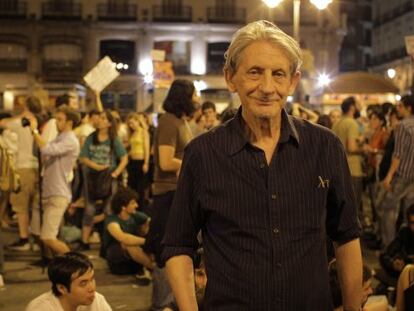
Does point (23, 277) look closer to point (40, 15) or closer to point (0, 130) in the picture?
point (0, 130)

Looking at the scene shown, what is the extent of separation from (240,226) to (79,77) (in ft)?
153

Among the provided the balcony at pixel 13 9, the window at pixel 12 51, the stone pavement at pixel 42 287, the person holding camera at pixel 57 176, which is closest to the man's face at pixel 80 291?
the stone pavement at pixel 42 287

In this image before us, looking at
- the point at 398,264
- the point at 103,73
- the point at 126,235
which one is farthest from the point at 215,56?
the point at 398,264

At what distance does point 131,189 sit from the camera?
9.80m

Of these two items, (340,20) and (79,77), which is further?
(340,20)

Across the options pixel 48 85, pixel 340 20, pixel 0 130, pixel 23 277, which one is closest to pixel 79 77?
pixel 48 85

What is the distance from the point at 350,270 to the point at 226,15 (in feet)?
165

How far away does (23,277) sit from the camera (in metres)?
8.37

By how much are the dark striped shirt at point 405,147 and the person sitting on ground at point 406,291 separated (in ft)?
7.82

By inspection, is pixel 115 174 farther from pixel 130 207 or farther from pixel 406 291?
pixel 406 291

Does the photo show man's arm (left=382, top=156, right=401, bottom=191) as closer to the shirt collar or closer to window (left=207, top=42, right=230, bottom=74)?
the shirt collar

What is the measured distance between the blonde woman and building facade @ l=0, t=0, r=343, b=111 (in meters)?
33.8

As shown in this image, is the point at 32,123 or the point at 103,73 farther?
the point at 103,73

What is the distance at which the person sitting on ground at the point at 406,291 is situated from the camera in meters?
5.16
